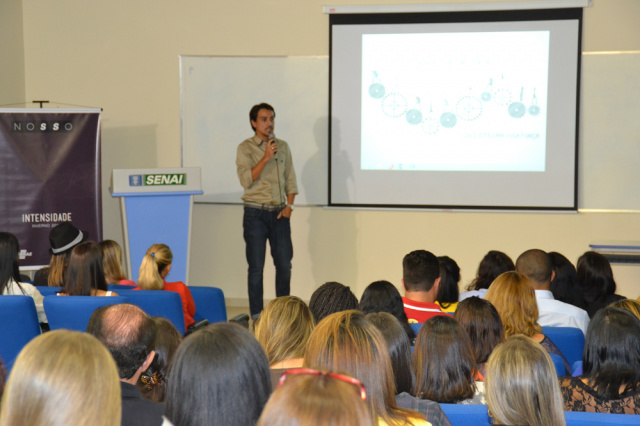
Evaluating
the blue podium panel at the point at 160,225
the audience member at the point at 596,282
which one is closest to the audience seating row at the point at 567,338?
the audience member at the point at 596,282

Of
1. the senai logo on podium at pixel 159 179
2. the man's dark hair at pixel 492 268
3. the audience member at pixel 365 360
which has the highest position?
the senai logo on podium at pixel 159 179

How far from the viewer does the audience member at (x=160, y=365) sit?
6.83 ft

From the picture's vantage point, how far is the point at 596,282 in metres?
3.74

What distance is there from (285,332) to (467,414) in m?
0.61

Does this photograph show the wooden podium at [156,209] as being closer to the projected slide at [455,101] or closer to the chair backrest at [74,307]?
the projected slide at [455,101]

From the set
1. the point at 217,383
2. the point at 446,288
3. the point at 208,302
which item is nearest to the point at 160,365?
the point at 217,383

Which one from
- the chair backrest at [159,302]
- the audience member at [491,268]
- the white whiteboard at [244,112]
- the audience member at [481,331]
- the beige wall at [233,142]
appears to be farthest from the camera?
the white whiteboard at [244,112]

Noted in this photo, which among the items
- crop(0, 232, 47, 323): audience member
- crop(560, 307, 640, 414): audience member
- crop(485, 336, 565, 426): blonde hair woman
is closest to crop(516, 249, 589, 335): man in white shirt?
crop(560, 307, 640, 414): audience member

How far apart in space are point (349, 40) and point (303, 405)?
5615 mm

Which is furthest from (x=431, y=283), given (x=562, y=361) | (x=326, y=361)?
(x=326, y=361)

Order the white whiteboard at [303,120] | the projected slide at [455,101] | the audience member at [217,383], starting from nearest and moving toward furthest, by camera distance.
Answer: the audience member at [217,383], the white whiteboard at [303,120], the projected slide at [455,101]

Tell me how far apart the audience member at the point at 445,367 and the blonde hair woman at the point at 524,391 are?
0.36 meters

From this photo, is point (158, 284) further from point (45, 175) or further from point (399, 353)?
point (45, 175)

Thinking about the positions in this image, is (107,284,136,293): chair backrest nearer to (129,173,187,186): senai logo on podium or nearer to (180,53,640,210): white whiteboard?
(129,173,187,186): senai logo on podium
